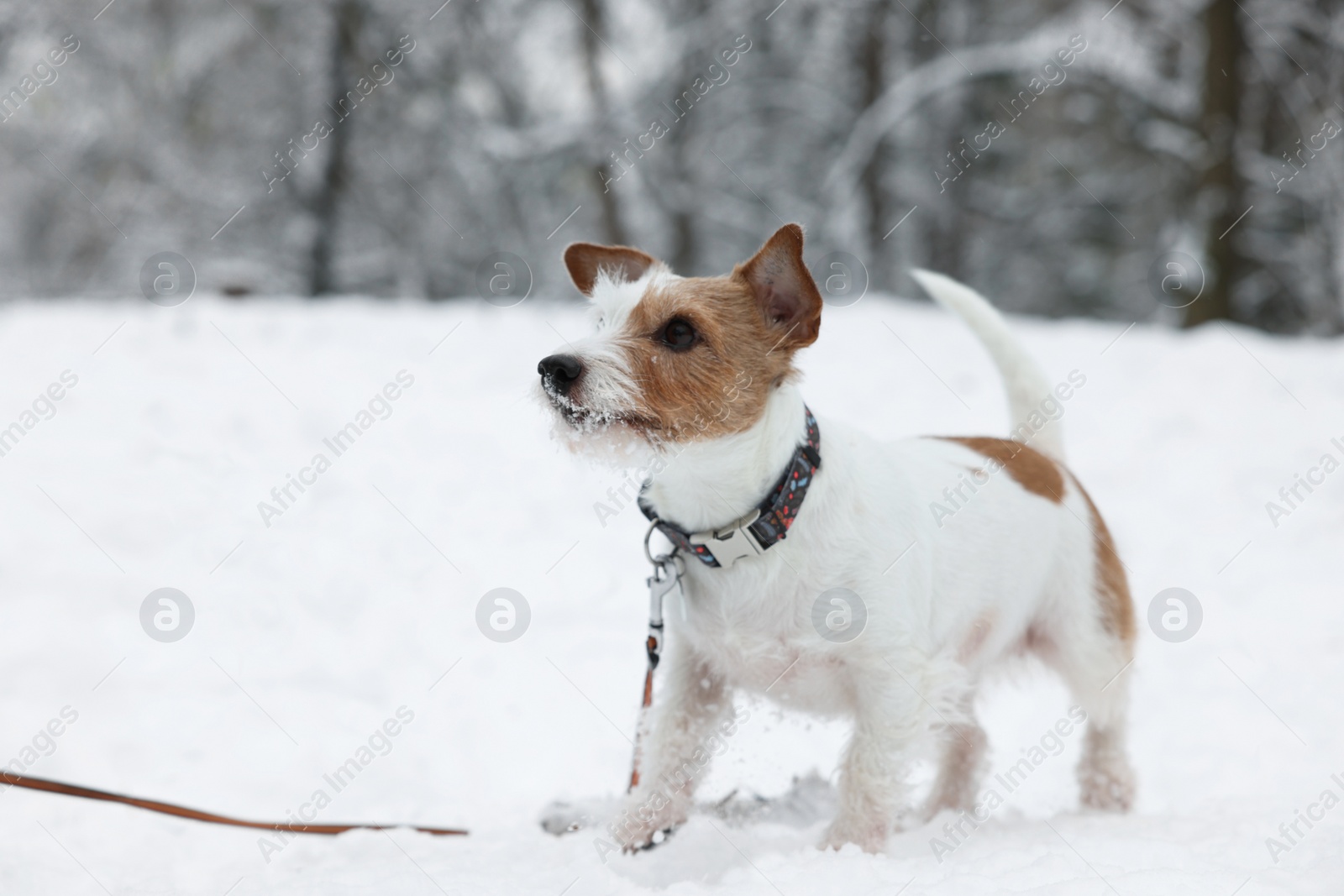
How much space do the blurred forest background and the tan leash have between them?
10.5 m

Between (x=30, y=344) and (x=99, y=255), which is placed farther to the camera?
A: (x=99, y=255)

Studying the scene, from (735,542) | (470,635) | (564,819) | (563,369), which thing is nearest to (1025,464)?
(735,542)

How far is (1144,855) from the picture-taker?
2.46 m

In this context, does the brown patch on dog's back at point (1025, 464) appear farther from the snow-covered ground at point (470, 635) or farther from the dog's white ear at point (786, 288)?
the dog's white ear at point (786, 288)

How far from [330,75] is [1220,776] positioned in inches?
628

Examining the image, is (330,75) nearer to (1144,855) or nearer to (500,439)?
(500,439)

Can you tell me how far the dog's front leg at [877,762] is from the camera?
261cm

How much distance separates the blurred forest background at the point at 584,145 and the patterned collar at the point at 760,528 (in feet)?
36.3

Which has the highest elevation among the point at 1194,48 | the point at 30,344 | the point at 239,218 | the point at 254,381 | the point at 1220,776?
the point at 30,344

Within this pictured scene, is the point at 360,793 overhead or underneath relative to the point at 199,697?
underneath

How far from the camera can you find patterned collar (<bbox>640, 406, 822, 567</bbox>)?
2.52 m

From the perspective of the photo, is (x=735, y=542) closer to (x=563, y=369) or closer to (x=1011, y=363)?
(x=563, y=369)

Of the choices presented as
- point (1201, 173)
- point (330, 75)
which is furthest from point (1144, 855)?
point (330, 75)

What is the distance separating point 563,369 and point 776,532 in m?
0.72
